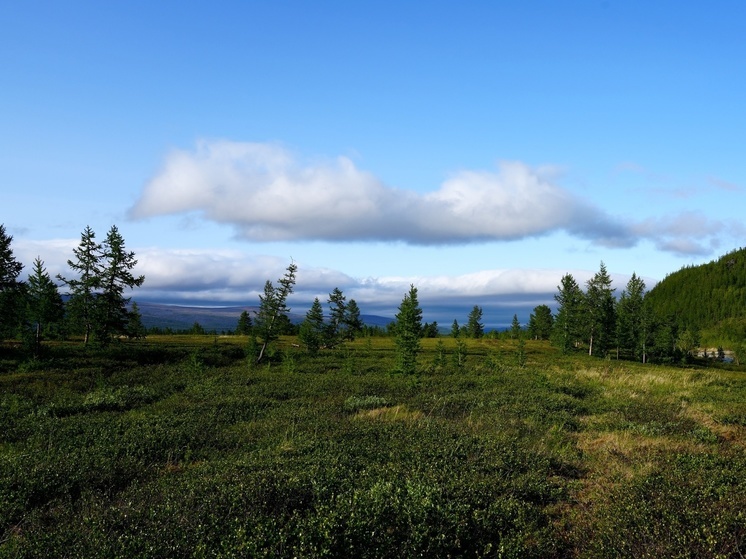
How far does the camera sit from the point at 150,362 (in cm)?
4031

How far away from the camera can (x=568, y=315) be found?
68562 mm

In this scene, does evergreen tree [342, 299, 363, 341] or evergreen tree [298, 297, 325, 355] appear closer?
evergreen tree [298, 297, 325, 355]

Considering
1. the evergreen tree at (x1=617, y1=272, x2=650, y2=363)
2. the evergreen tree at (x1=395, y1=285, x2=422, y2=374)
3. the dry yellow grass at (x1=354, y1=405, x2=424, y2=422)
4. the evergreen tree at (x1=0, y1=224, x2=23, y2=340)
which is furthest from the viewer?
the evergreen tree at (x1=617, y1=272, x2=650, y2=363)

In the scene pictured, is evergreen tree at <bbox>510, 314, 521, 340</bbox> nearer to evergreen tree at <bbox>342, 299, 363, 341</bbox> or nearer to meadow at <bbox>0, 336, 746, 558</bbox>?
evergreen tree at <bbox>342, 299, 363, 341</bbox>

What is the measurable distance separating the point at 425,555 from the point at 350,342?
80954 mm

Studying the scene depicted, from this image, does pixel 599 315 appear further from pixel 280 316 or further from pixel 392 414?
pixel 392 414

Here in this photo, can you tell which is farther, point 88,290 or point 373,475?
point 88,290

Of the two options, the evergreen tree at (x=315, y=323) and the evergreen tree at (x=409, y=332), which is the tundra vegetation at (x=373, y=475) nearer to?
the evergreen tree at (x=409, y=332)

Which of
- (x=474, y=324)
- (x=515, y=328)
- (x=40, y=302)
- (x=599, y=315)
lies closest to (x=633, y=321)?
(x=599, y=315)

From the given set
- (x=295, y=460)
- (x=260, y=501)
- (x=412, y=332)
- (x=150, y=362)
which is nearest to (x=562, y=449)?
(x=295, y=460)

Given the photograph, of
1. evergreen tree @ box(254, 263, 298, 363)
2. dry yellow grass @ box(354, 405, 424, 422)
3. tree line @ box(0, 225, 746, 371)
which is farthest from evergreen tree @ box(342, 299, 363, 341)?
dry yellow grass @ box(354, 405, 424, 422)

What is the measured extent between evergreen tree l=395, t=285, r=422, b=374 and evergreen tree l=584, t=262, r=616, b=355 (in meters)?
45.9

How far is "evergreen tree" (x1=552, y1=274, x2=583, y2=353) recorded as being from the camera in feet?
223

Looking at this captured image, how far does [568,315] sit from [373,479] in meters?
68.2
